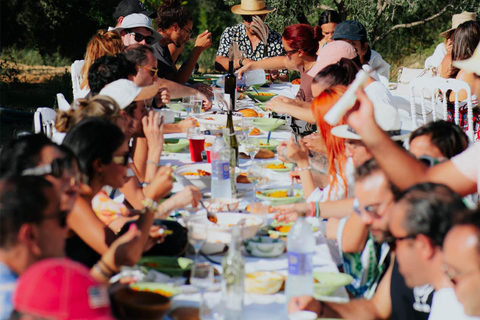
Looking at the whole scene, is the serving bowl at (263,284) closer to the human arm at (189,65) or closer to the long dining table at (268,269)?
the long dining table at (268,269)

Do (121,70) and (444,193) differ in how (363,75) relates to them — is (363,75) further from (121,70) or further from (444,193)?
(121,70)

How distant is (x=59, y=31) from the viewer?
13539 millimetres

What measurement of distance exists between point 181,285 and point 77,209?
49 centimetres

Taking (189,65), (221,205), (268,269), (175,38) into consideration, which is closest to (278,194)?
(221,205)

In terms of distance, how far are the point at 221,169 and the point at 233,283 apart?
1.21 metres

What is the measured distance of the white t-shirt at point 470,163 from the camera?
224 cm

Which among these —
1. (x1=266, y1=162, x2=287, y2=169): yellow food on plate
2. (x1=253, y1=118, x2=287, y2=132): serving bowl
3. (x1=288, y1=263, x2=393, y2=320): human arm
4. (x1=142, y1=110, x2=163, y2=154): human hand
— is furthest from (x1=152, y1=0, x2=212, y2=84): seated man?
(x1=288, y1=263, x2=393, y2=320): human arm

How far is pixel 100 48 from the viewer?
193 inches

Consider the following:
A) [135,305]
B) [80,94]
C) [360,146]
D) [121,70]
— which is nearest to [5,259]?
[135,305]

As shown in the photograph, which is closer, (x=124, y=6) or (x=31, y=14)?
(x=124, y=6)

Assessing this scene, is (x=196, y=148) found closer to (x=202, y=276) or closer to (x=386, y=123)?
(x=386, y=123)

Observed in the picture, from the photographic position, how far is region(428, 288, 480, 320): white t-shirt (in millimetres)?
1771

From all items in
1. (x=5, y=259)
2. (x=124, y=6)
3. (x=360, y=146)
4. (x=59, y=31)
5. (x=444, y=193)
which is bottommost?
(x=5, y=259)

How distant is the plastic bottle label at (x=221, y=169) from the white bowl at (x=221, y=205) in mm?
227
